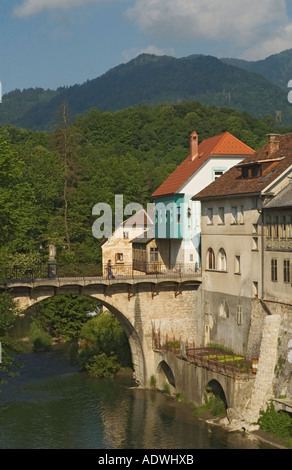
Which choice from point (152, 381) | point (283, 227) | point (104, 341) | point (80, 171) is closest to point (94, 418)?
point (152, 381)

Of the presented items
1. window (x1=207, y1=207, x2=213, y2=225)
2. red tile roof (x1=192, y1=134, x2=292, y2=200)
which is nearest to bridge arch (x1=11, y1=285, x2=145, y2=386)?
window (x1=207, y1=207, x2=213, y2=225)

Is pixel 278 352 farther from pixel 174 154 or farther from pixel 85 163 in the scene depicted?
pixel 174 154

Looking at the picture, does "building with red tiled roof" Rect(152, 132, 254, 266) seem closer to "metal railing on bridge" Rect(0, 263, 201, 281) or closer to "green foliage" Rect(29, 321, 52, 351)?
"metal railing on bridge" Rect(0, 263, 201, 281)

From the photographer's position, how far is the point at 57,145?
98000 mm

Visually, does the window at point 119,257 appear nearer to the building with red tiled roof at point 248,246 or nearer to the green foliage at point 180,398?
the building with red tiled roof at point 248,246

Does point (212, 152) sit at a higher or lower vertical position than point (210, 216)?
higher

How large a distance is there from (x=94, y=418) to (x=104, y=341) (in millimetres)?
14162

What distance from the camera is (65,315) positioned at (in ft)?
238

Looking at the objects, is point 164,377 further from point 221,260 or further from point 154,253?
point 154,253

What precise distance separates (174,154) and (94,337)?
7532cm

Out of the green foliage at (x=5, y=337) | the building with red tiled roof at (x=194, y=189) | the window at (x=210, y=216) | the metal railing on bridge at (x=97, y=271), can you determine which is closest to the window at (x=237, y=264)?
the window at (x=210, y=216)

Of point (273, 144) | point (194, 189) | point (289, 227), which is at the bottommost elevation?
point (289, 227)

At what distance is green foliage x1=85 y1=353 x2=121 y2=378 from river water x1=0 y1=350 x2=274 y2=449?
62 centimetres
